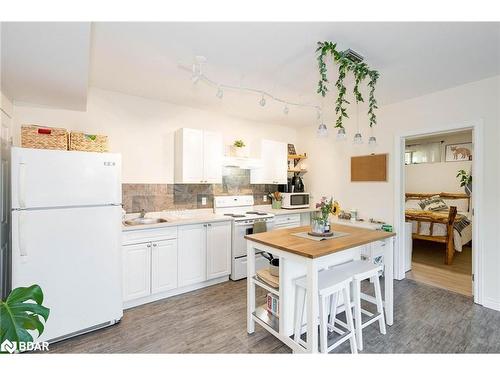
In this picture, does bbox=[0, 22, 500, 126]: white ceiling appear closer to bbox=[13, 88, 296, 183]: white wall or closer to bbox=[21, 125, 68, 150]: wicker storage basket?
bbox=[13, 88, 296, 183]: white wall

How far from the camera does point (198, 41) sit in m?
2.00

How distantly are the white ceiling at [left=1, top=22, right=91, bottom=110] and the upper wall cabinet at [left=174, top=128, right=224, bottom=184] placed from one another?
120cm

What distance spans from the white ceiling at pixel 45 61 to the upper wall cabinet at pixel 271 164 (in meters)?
2.56

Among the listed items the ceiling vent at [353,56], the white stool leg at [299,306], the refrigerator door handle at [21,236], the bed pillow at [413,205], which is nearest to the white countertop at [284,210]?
the white stool leg at [299,306]

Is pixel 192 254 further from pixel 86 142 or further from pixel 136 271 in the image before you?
pixel 86 142

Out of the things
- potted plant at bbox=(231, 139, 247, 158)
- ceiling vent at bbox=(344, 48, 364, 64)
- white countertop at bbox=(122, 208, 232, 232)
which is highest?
ceiling vent at bbox=(344, 48, 364, 64)

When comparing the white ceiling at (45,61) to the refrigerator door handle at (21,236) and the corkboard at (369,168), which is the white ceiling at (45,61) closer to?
the refrigerator door handle at (21,236)

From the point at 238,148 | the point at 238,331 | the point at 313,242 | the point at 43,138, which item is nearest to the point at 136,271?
the point at 238,331

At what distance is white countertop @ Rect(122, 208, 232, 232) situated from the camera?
2727 millimetres

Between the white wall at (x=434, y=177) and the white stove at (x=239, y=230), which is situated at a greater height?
the white wall at (x=434, y=177)

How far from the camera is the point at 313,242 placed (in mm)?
1984

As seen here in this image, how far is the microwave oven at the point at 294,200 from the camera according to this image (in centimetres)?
448

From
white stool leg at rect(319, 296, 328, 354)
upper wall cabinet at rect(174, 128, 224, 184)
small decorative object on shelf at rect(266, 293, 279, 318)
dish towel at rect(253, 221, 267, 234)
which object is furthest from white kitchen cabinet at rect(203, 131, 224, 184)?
white stool leg at rect(319, 296, 328, 354)
